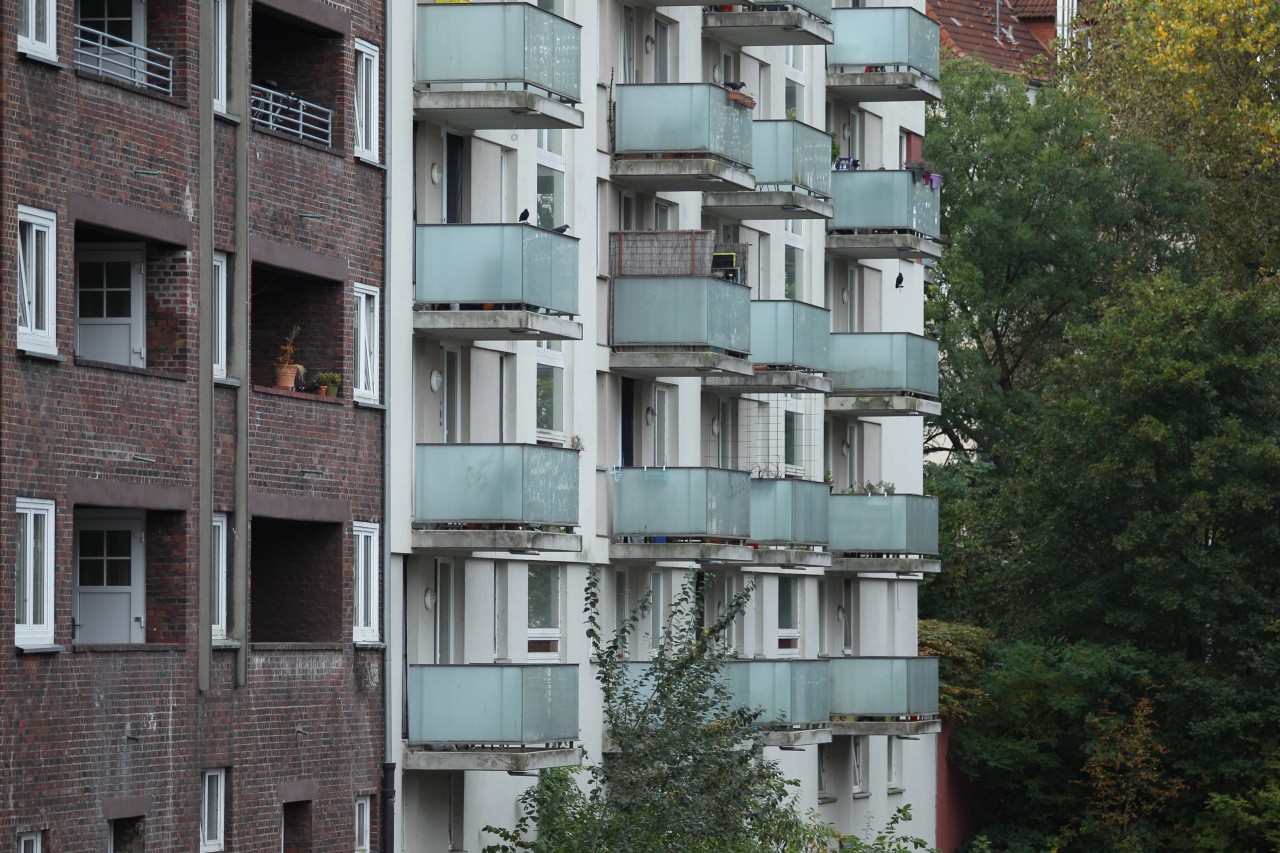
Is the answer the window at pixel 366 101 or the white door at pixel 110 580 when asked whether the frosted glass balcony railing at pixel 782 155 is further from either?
the white door at pixel 110 580

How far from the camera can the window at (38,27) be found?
30438mm

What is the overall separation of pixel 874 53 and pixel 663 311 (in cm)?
1238

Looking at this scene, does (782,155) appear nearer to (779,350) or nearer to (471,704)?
(779,350)

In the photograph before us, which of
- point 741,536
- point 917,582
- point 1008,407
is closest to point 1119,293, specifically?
point 1008,407

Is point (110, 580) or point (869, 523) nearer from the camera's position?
point (110, 580)

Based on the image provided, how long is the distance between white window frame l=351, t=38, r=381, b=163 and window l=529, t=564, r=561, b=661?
7.80 meters

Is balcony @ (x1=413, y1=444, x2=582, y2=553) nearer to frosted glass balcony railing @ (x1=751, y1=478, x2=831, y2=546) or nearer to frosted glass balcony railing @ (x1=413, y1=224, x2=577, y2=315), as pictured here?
frosted glass balcony railing @ (x1=413, y1=224, x2=577, y2=315)

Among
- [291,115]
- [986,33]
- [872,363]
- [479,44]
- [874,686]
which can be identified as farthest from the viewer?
[986,33]

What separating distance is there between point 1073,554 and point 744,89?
13.1 m

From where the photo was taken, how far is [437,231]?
40.3 meters

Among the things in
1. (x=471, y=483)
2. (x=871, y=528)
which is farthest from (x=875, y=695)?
(x=471, y=483)

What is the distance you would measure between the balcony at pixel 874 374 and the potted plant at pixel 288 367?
68.7ft

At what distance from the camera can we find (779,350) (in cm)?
5206

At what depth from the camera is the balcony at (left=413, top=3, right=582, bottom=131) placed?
40.3 meters
